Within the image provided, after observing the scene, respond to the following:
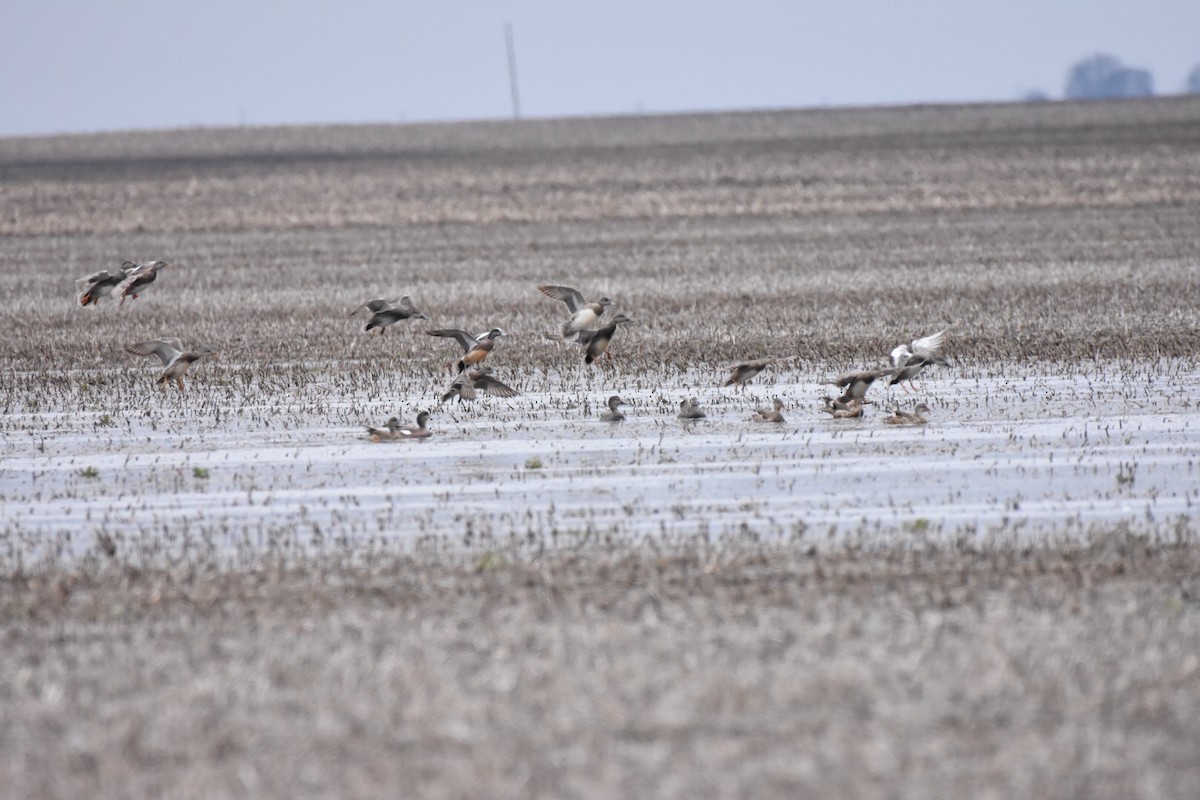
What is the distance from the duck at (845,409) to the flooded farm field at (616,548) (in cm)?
15

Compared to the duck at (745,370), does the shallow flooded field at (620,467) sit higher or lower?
lower

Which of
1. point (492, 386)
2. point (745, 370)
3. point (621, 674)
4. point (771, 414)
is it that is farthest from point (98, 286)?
point (621, 674)

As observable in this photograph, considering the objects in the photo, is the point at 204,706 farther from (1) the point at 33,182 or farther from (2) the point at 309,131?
(2) the point at 309,131

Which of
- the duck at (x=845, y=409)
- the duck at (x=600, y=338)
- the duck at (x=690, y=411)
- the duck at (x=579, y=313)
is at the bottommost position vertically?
the duck at (x=845, y=409)

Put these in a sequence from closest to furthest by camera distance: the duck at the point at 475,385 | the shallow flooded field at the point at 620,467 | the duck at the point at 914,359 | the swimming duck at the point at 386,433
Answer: the shallow flooded field at the point at 620,467, the swimming duck at the point at 386,433, the duck at the point at 914,359, the duck at the point at 475,385

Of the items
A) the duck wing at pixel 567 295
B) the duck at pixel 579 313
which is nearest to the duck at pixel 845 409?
the duck at pixel 579 313

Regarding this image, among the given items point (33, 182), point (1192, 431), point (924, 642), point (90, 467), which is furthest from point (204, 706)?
point (33, 182)

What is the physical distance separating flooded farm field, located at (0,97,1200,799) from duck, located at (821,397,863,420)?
5.8 inches

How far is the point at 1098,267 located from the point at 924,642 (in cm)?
1637

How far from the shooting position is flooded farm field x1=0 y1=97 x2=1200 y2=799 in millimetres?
4977

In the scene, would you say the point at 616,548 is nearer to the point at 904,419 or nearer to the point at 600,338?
the point at 904,419

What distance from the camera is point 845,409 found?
1082 cm

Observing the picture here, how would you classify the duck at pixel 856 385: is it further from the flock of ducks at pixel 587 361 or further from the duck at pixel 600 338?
the duck at pixel 600 338

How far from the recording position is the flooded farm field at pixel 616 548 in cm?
498
